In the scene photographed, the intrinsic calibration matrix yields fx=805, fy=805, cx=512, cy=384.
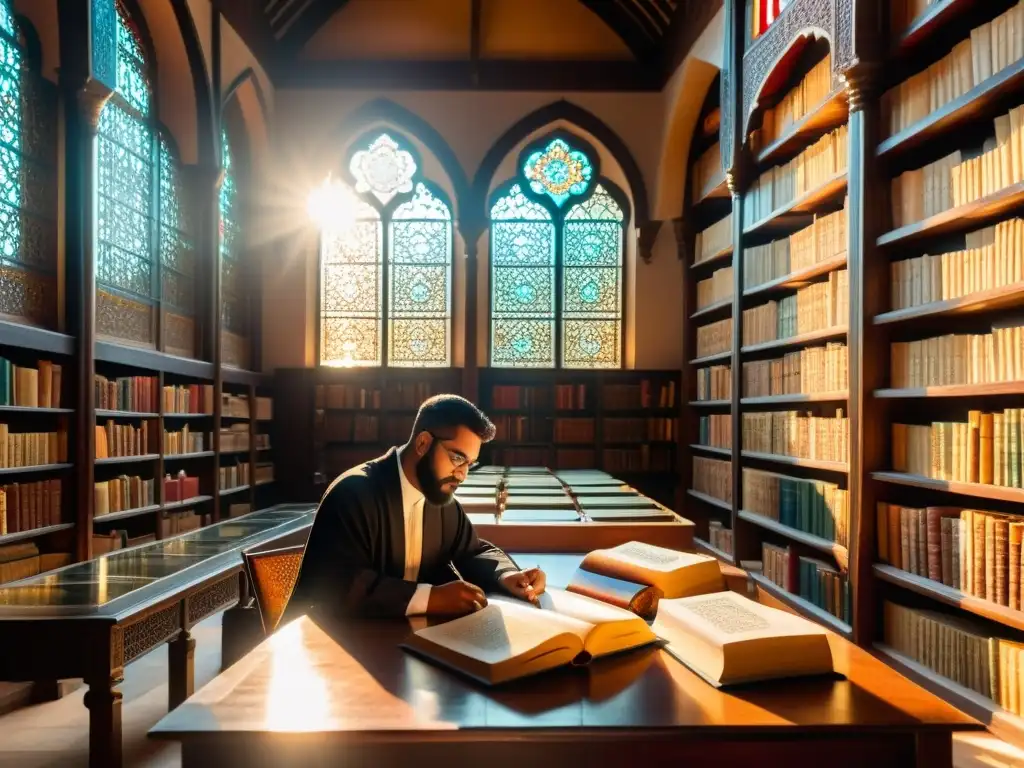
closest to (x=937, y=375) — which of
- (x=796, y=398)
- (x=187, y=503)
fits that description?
(x=796, y=398)

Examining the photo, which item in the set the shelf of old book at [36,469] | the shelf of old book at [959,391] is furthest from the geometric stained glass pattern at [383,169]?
the shelf of old book at [959,391]

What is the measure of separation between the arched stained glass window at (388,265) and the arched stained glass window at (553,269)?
0.60 meters

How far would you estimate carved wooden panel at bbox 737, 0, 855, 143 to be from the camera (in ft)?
13.1

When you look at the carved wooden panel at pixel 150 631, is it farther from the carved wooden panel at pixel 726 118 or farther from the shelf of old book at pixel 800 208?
the carved wooden panel at pixel 726 118

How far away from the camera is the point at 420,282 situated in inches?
337

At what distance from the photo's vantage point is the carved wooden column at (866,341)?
3.87 metres

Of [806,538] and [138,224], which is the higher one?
[138,224]

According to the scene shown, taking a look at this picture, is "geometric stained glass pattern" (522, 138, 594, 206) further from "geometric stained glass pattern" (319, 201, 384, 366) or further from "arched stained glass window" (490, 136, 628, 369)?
"geometric stained glass pattern" (319, 201, 384, 366)

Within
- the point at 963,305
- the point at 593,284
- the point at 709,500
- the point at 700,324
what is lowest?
the point at 709,500

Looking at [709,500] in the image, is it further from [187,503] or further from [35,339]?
[35,339]

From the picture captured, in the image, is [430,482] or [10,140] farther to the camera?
[10,140]

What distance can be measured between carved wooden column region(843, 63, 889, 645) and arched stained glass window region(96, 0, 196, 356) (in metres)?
4.59

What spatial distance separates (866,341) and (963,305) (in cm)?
62

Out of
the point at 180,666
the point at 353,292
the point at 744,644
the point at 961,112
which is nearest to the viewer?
the point at 744,644
